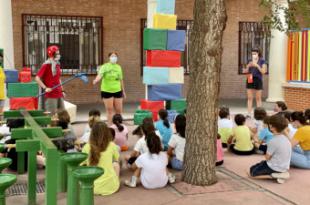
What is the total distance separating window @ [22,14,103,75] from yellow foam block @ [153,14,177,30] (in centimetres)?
646

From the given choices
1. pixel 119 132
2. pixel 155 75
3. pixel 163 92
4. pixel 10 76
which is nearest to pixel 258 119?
pixel 119 132

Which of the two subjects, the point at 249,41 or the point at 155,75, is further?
the point at 249,41

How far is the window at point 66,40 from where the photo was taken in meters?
16.3

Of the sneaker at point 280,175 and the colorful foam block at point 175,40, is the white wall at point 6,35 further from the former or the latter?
the sneaker at point 280,175

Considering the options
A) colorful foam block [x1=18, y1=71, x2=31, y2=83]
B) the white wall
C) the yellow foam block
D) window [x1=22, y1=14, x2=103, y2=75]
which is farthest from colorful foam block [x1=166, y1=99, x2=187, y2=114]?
window [x1=22, y1=14, x2=103, y2=75]

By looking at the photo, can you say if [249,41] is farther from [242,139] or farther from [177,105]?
[242,139]

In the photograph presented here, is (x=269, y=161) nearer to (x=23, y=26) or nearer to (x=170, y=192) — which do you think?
(x=170, y=192)

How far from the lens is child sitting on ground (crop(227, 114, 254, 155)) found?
27.2 ft

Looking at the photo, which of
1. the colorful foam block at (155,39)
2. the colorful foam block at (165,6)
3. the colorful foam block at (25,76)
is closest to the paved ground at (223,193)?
the colorful foam block at (25,76)

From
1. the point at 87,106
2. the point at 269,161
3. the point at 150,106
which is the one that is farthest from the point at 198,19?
the point at 87,106

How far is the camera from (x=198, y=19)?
645cm

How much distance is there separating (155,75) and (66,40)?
6.59 meters

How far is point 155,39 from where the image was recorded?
10.9 m

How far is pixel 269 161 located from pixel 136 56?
11647 mm
